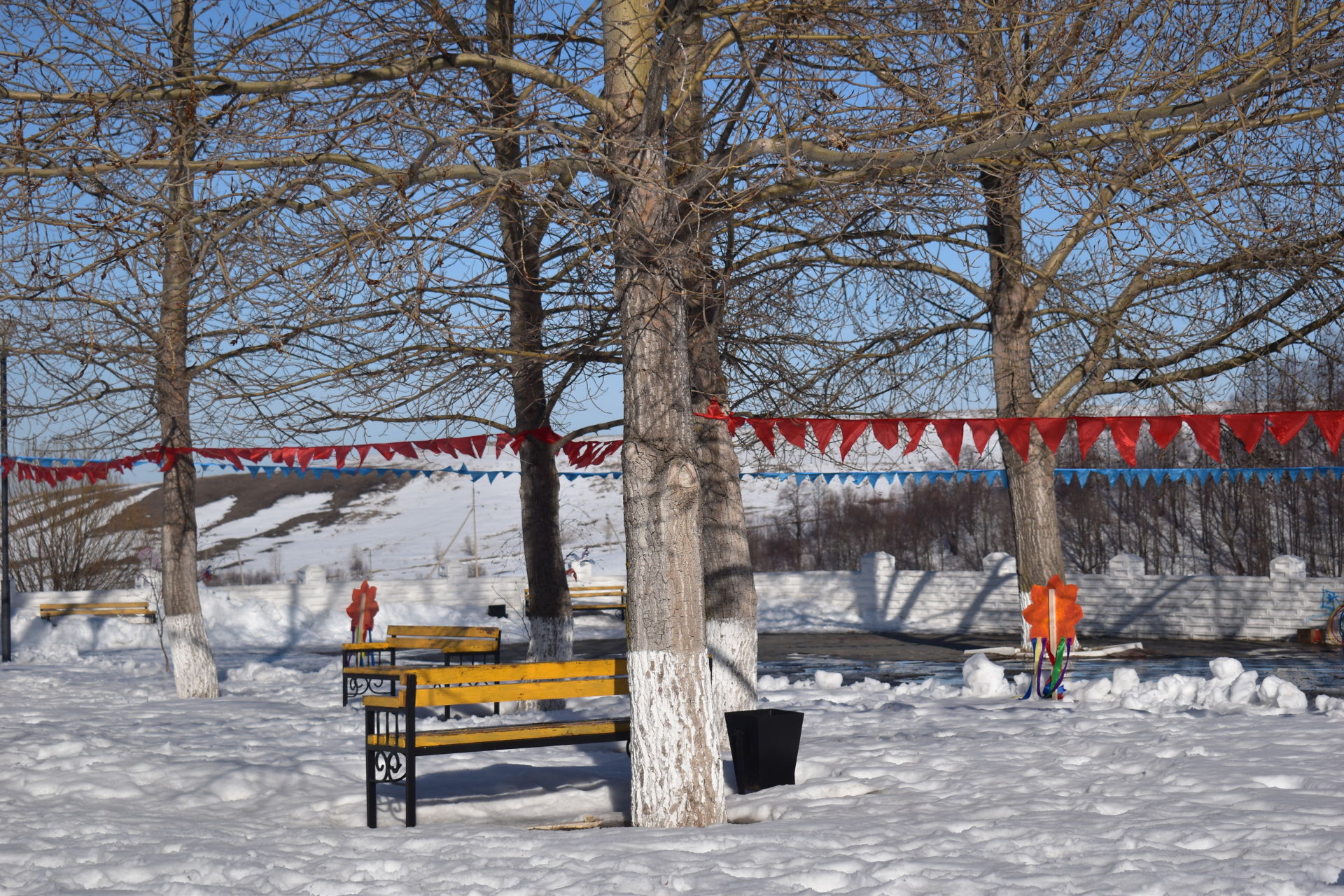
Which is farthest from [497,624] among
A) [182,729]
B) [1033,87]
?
[1033,87]

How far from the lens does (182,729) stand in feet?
31.4

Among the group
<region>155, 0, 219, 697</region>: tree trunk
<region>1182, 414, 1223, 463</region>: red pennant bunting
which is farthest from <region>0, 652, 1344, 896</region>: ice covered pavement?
<region>1182, 414, 1223, 463</region>: red pennant bunting

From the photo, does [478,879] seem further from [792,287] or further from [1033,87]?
[792,287]

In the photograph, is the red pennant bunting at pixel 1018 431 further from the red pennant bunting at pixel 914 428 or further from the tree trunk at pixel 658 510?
the tree trunk at pixel 658 510

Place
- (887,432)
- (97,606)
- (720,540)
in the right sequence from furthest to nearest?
(97,606), (887,432), (720,540)

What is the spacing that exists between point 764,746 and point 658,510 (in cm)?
169


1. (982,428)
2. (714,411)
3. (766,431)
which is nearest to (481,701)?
(714,411)

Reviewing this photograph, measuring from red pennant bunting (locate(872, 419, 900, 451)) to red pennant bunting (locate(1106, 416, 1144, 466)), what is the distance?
1.87 meters

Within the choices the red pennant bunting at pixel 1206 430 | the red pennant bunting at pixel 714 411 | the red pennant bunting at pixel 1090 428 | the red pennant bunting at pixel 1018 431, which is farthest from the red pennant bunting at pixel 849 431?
the red pennant bunting at pixel 1206 430

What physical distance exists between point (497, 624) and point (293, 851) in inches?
778

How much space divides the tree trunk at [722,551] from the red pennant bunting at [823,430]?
1.76m

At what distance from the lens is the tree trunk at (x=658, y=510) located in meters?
5.99

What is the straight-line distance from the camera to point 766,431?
10742 millimetres

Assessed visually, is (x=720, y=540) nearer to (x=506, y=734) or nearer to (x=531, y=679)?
(x=531, y=679)
